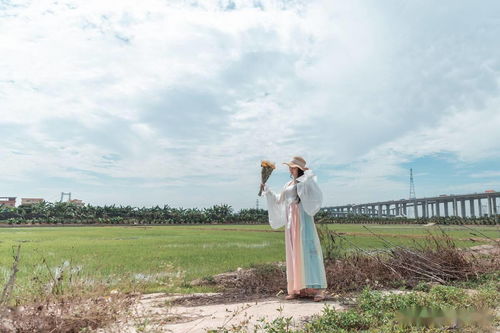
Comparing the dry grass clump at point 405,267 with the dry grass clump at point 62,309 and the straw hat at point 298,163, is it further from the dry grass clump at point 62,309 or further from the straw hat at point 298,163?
the dry grass clump at point 62,309

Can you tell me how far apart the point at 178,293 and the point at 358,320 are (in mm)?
2939

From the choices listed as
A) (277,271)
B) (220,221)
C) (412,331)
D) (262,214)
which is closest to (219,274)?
(277,271)

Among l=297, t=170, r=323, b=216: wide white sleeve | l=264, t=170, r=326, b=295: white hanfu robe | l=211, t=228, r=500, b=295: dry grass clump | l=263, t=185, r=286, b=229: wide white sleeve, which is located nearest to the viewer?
l=264, t=170, r=326, b=295: white hanfu robe

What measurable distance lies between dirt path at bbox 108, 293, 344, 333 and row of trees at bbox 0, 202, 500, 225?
3952 centimetres

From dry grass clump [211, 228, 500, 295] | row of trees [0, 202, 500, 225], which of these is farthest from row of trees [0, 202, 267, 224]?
dry grass clump [211, 228, 500, 295]

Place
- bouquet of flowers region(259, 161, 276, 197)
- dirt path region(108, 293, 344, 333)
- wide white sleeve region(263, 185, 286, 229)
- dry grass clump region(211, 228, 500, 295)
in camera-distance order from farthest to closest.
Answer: dry grass clump region(211, 228, 500, 295) → wide white sleeve region(263, 185, 286, 229) → bouquet of flowers region(259, 161, 276, 197) → dirt path region(108, 293, 344, 333)

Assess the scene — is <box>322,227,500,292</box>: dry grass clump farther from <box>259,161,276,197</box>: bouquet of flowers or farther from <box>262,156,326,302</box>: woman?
<box>259,161,276,197</box>: bouquet of flowers

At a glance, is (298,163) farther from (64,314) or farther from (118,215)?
(118,215)

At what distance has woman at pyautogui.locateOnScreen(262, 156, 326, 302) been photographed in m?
5.08

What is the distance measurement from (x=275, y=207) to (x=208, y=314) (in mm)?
2140

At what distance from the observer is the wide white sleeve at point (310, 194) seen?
529 cm

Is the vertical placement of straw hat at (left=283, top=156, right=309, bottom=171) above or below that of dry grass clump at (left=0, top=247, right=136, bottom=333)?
above

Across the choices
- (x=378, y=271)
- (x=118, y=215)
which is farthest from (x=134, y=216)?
(x=378, y=271)

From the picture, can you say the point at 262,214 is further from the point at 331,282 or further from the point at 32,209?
the point at 331,282
